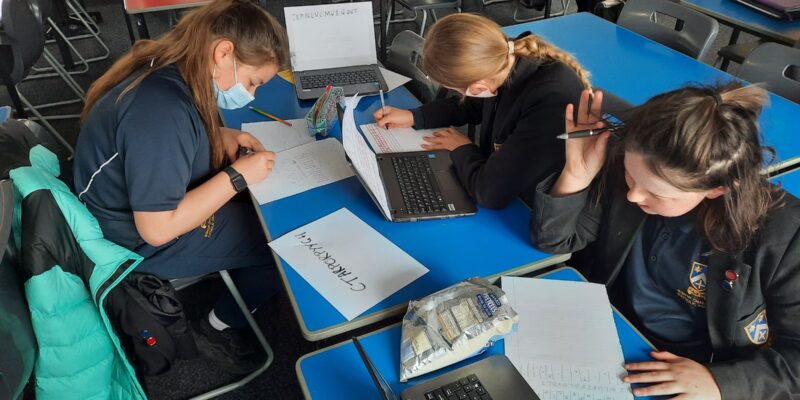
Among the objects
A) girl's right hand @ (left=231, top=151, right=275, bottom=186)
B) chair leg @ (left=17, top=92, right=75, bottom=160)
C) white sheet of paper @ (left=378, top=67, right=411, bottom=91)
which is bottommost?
chair leg @ (left=17, top=92, right=75, bottom=160)

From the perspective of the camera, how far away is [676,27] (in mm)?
2369

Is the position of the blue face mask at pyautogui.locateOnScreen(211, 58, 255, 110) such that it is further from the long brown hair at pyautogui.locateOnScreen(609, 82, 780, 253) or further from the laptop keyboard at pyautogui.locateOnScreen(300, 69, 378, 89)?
the long brown hair at pyautogui.locateOnScreen(609, 82, 780, 253)

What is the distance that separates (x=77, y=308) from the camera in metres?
1.10

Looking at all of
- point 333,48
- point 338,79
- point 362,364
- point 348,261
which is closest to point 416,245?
point 348,261

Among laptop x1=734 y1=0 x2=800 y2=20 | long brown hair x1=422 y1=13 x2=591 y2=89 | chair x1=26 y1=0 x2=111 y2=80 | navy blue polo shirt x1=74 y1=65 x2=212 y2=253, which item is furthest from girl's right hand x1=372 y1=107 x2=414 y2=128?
chair x1=26 y1=0 x2=111 y2=80

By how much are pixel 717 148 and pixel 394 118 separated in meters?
0.91

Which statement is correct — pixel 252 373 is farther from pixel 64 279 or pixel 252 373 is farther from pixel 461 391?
pixel 461 391

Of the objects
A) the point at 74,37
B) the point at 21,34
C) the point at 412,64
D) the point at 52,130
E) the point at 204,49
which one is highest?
the point at 204,49

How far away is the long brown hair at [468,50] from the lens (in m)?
1.32

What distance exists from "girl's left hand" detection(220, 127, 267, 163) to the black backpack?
1.25 feet

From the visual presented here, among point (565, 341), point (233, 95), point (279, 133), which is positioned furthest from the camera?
point (279, 133)

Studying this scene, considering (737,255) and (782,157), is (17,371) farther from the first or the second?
(782,157)

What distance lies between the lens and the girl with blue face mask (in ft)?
3.91

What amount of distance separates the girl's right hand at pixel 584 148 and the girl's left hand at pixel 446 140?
406 millimetres
